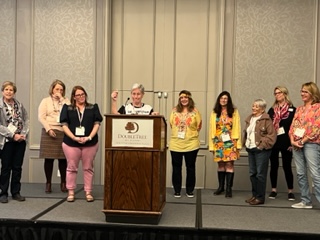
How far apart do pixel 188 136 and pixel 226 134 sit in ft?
1.43

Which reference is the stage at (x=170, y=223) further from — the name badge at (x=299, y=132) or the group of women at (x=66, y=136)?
the name badge at (x=299, y=132)

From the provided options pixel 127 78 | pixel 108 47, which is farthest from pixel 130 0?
pixel 127 78

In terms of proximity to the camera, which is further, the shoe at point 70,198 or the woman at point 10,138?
the shoe at point 70,198

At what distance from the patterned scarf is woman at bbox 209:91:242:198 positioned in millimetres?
404

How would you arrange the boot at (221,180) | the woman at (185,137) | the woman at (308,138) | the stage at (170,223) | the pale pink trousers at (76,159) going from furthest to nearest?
the boot at (221,180) < the woman at (185,137) < the pale pink trousers at (76,159) < the woman at (308,138) < the stage at (170,223)

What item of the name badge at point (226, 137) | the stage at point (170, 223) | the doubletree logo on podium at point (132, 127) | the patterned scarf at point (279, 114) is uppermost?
the patterned scarf at point (279, 114)

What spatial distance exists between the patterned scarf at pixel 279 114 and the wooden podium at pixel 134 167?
1.73m

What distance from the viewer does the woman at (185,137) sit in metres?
4.34

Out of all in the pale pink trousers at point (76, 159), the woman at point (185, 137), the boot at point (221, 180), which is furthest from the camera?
the boot at point (221, 180)

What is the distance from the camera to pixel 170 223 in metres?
3.21

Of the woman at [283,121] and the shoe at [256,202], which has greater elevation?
the woman at [283,121]

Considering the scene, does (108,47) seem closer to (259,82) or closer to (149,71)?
(149,71)

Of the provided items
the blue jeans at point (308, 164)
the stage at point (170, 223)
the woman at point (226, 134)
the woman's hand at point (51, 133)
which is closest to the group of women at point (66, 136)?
the stage at point (170, 223)

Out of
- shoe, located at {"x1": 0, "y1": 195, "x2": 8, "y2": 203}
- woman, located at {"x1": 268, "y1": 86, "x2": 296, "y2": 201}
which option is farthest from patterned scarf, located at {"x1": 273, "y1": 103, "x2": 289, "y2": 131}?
shoe, located at {"x1": 0, "y1": 195, "x2": 8, "y2": 203}
